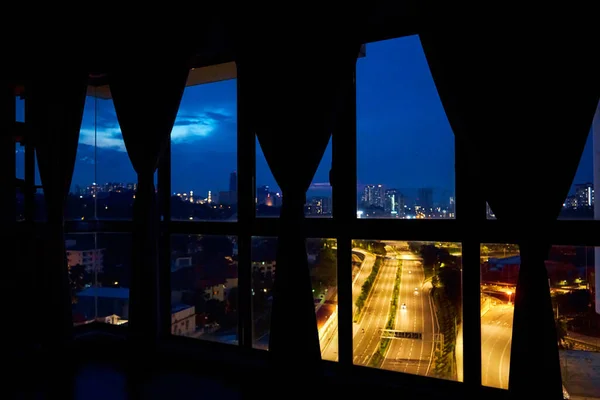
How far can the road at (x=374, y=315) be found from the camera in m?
2.69

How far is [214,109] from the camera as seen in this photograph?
3404 mm

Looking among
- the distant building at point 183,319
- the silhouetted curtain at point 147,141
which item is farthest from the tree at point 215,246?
the distant building at point 183,319

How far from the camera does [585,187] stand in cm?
225

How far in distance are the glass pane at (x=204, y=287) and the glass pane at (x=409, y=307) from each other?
43.2 inches

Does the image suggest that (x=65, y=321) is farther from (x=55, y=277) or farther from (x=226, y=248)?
(x=226, y=248)

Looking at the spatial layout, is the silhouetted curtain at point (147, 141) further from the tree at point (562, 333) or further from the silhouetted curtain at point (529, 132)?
the tree at point (562, 333)

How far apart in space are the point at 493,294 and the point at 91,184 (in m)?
4.03

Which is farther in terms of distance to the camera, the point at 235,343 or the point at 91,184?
the point at 91,184

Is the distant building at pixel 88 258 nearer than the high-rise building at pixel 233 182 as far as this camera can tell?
No

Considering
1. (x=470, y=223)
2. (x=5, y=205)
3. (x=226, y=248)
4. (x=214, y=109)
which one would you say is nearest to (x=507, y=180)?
(x=470, y=223)

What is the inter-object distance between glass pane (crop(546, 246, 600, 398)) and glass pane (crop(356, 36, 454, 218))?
2.31 feet

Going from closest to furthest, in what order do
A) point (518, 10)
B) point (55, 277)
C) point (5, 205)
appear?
point (518, 10)
point (55, 277)
point (5, 205)

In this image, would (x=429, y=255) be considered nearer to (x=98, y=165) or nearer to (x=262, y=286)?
(x=262, y=286)

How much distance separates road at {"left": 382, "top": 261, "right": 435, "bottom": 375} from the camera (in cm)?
261
